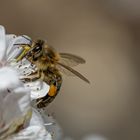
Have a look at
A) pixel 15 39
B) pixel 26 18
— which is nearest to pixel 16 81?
pixel 15 39

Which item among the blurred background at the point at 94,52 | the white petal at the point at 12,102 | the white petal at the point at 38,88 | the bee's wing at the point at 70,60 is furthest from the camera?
the blurred background at the point at 94,52

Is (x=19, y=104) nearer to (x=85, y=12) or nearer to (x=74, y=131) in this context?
(x=74, y=131)

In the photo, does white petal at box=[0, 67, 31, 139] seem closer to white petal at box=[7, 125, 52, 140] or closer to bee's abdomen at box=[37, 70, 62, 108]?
white petal at box=[7, 125, 52, 140]

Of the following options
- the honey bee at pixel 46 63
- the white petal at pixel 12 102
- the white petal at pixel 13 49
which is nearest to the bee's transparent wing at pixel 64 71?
the honey bee at pixel 46 63

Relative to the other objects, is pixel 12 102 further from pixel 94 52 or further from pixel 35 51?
pixel 94 52

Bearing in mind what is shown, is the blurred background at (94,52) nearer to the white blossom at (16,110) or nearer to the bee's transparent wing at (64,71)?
the bee's transparent wing at (64,71)

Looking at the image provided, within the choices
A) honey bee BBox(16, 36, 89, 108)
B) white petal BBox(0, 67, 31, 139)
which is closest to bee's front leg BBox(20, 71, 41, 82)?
honey bee BBox(16, 36, 89, 108)
